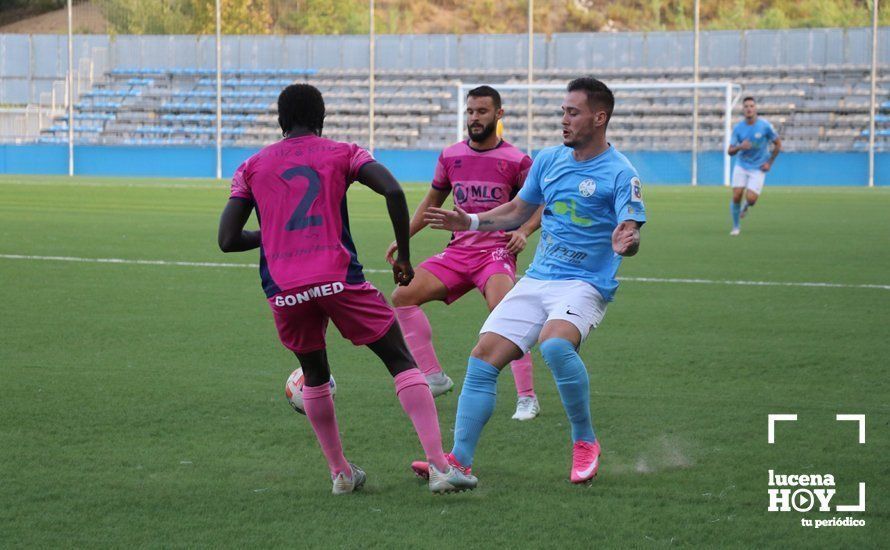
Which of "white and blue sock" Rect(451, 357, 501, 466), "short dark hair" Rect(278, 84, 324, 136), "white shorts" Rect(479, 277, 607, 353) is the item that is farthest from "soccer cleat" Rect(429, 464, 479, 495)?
"short dark hair" Rect(278, 84, 324, 136)

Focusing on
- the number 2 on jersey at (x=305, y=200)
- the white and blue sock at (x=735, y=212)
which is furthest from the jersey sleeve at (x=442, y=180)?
the white and blue sock at (x=735, y=212)

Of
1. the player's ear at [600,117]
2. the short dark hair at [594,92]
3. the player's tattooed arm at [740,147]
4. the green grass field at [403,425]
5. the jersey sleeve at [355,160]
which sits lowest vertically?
the green grass field at [403,425]

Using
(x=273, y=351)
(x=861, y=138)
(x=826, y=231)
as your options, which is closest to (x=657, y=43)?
(x=861, y=138)

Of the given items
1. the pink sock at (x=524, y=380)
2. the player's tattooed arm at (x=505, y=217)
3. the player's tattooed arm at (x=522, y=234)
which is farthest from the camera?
the pink sock at (x=524, y=380)

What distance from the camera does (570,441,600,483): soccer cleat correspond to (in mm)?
5293

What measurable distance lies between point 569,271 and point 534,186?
0.50m

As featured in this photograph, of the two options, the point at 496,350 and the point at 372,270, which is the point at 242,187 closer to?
the point at 496,350

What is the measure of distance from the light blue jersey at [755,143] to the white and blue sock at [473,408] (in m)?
15.6

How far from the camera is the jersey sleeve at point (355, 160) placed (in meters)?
5.02

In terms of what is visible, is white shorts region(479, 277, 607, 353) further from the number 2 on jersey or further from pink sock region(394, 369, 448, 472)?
the number 2 on jersey

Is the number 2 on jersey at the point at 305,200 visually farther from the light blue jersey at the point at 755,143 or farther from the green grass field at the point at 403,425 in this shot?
the light blue jersey at the point at 755,143

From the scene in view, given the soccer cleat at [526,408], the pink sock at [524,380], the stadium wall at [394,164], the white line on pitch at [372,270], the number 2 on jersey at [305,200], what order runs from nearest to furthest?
the number 2 on jersey at [305,200], the soccer cleat at [526,408], the pink sock at [524,380], the white line on pitch at [372,270], the stadium wall at [394,164]

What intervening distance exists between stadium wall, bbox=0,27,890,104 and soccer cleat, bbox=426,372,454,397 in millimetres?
38115

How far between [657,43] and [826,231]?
1096 inches
